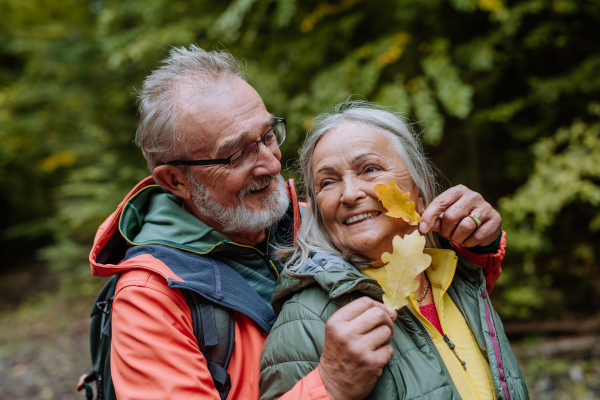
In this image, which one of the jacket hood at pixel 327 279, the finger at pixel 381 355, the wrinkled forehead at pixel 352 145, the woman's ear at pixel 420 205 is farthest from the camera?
the woman's ear at pixel 420 205

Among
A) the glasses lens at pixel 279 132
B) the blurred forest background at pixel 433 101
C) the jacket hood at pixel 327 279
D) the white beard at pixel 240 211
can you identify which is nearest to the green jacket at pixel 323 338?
the jacket hood at pixel 327 279

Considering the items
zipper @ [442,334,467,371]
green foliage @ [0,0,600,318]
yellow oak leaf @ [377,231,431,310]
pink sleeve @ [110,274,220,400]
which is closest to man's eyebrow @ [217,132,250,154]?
pink sleeve @ [110,274,220,400]

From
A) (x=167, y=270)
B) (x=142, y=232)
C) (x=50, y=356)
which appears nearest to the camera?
(x=167, y=270)

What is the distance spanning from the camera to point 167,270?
5.16 ft

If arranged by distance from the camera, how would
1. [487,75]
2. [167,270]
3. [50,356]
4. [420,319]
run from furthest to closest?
1. [50,356]
2. [487,75]
3. [167,270]
4. [420,319]

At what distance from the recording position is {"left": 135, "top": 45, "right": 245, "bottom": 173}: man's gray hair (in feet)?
6.26

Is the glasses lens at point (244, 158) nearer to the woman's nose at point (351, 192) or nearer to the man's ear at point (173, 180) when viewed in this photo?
the man's ear at point (173, 180)

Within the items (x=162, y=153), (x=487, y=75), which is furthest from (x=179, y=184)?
(x=487, y=75)

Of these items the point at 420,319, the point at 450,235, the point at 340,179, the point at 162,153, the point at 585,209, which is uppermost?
the point at 162,153

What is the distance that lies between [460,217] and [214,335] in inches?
42.0

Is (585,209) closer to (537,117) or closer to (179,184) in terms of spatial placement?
(537,117)

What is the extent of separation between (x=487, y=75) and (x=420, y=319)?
4863 millimetres

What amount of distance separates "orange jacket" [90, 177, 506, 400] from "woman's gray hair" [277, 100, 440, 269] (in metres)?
0.39

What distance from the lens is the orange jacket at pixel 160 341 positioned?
1.41 metres
